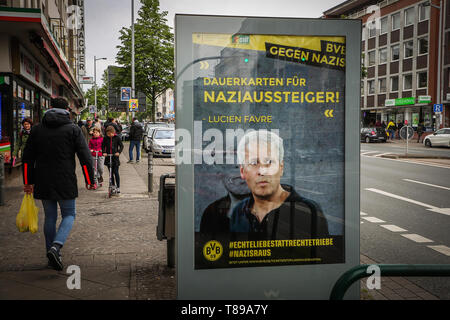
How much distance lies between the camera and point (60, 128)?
16.6 feet

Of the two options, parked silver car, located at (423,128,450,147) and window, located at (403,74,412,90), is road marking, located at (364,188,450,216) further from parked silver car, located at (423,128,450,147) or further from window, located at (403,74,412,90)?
window, located at (403,74,412,90)

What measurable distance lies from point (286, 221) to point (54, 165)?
2.71 meters

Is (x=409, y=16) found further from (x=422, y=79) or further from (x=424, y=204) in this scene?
(x=424, y=204)

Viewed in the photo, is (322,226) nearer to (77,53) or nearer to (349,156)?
(349,156)

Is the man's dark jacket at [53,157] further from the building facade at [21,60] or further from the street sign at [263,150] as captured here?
the building facade at [21,60]

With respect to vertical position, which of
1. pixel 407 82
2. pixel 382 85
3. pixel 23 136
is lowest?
→ pixel 23 136

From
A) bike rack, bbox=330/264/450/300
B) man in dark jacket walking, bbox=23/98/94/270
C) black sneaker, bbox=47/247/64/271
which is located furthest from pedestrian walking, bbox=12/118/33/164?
bike rack, bbox=330/264/450/300

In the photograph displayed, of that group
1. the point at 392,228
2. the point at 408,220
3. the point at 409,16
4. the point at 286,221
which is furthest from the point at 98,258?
the point at 409,16

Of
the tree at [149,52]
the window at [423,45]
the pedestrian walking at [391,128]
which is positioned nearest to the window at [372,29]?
the window at [423,45]

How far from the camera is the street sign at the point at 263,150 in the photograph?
337 cm

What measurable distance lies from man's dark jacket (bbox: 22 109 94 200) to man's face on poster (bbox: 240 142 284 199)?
238 centimetres

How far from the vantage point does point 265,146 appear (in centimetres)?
347

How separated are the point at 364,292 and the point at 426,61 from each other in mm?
45878

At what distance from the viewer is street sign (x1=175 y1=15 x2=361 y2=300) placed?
11.0ft
